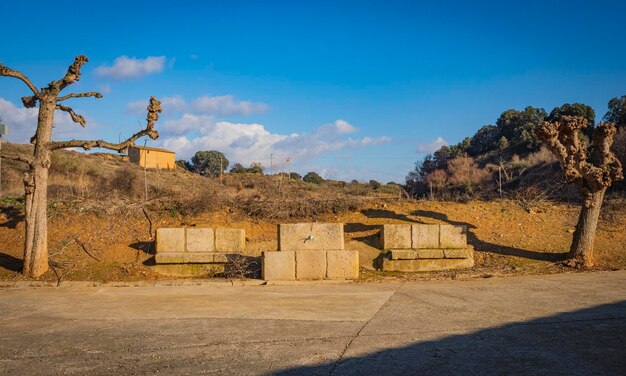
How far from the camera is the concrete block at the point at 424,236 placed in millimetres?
12320

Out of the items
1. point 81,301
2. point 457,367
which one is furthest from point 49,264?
point 457,367

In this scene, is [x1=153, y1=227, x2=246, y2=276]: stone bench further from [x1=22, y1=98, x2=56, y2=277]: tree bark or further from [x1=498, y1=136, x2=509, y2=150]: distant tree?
[x1=498, y1=136, x2=509, y2=150]: distant tree

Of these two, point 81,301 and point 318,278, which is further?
point 318,278

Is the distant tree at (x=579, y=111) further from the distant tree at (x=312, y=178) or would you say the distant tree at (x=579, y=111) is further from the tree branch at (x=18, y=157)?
the tree branch at (x=18, y=157)

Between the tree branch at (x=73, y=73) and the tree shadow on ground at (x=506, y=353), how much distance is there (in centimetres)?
897

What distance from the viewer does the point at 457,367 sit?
15.9 ft

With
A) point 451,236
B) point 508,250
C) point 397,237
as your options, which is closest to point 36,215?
point 397,237

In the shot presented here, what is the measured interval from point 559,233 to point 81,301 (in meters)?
12.0

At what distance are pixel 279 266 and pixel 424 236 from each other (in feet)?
11.9

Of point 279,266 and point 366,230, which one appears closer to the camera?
point 279,266

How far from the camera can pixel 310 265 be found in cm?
1123

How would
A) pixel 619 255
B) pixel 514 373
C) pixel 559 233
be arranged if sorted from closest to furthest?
1. pixel 514 373
2. pixel 619 255
3. pixel 559 233

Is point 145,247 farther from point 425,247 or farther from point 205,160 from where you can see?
point 205,160

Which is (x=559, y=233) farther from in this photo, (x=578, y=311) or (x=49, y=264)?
(x=49, y=264)
